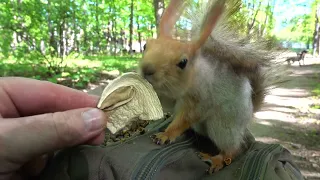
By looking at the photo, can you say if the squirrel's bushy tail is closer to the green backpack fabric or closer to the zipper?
the green backpack fabric

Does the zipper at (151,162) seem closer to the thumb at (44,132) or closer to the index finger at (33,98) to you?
the thumb at (44,132)

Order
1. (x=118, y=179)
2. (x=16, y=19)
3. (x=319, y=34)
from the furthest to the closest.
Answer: (x=319, y=34)
(x=16, y=19)
(x=118, y=179)

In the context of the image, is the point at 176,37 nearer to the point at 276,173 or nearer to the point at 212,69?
the point at 212,69

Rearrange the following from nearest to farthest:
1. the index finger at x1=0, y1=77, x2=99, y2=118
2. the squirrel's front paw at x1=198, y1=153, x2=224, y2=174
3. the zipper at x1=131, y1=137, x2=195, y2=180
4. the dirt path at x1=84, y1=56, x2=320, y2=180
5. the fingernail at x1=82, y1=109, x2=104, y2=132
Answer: the zipper at x1=131, y1=137, x2=195, y2=180, the fingernail at x1=82, y1=109, x2=104, y2=132, the squirrel's front paw at x1=198, y1=153, x2=224, y2=174, the index finger at x1=0, y1=77, x2=99, y2=118, the dirt path at x1=84, y1=56, x2=320, y2=180

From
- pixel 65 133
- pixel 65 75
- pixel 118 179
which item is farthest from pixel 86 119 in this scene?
pixel 65 75

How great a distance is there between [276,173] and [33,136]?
0.82 meters

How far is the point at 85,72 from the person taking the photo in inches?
281

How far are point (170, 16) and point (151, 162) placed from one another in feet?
1.88

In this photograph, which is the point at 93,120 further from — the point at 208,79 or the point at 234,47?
the point at 234,47

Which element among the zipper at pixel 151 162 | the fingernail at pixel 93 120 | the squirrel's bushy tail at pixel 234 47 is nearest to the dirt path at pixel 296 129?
the squirrel's bushy tail at pixel 234 47

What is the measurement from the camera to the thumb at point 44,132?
99 centimetres

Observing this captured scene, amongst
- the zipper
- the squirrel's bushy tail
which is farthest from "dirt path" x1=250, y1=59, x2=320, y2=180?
the zipper

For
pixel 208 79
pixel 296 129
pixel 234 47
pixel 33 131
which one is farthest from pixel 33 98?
pixel 296 129

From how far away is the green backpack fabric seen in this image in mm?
992
